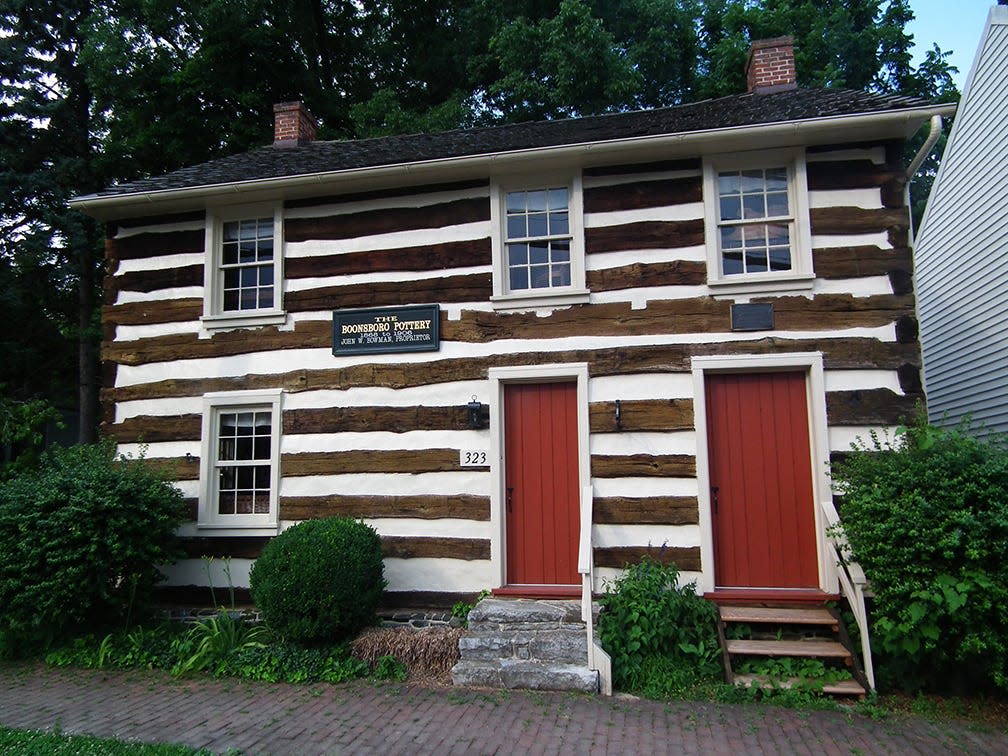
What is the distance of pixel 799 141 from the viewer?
7.23 m

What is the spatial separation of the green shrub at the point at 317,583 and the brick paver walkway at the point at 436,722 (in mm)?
581

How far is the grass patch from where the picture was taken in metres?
4.66

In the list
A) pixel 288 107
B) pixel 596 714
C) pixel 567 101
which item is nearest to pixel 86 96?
pixel 288 107

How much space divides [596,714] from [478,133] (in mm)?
8165

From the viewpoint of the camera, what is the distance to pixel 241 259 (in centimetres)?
870

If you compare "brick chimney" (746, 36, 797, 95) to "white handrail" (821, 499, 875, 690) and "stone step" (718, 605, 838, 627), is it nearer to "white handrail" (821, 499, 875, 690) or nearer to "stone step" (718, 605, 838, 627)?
"white handrail" (821, 499, 875, 690)

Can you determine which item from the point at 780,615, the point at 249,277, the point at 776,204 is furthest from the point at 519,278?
the point at 780,615

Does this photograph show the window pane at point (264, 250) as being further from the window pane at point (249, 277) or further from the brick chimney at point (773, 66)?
the brick chimney at point (773, 66)

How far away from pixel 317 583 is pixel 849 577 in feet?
16.5

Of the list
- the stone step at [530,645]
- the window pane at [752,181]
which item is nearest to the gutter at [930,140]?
the window pane at [752,181]

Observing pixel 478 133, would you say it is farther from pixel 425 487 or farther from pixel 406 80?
pixel 406 80

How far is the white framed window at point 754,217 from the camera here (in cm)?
720

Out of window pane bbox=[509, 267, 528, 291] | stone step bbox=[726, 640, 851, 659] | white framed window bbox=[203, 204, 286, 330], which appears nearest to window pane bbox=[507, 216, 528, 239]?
window pane bbox=[509, 267, 528, 291]

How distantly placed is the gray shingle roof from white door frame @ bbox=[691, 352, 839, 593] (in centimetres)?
252
